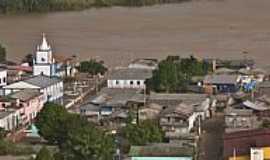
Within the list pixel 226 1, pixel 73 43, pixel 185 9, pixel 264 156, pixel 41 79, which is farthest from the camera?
pixel 226 1

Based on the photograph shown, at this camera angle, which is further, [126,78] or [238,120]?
[126,78]

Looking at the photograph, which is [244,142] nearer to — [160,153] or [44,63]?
[160,153]

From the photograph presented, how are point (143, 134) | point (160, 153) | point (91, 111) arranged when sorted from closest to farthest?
point (160, 153) < point (143, 134) < point (91, 111)

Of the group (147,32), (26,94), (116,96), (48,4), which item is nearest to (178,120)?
(116,96)

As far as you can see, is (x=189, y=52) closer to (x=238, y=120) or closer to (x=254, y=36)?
(x=254, y=36)

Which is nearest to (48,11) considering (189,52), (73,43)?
(73,43)

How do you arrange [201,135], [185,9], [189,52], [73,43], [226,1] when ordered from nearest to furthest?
1. [201,135]
2. [189,52]
3. [73,43]
4. [185,9]
5. [226,1]
